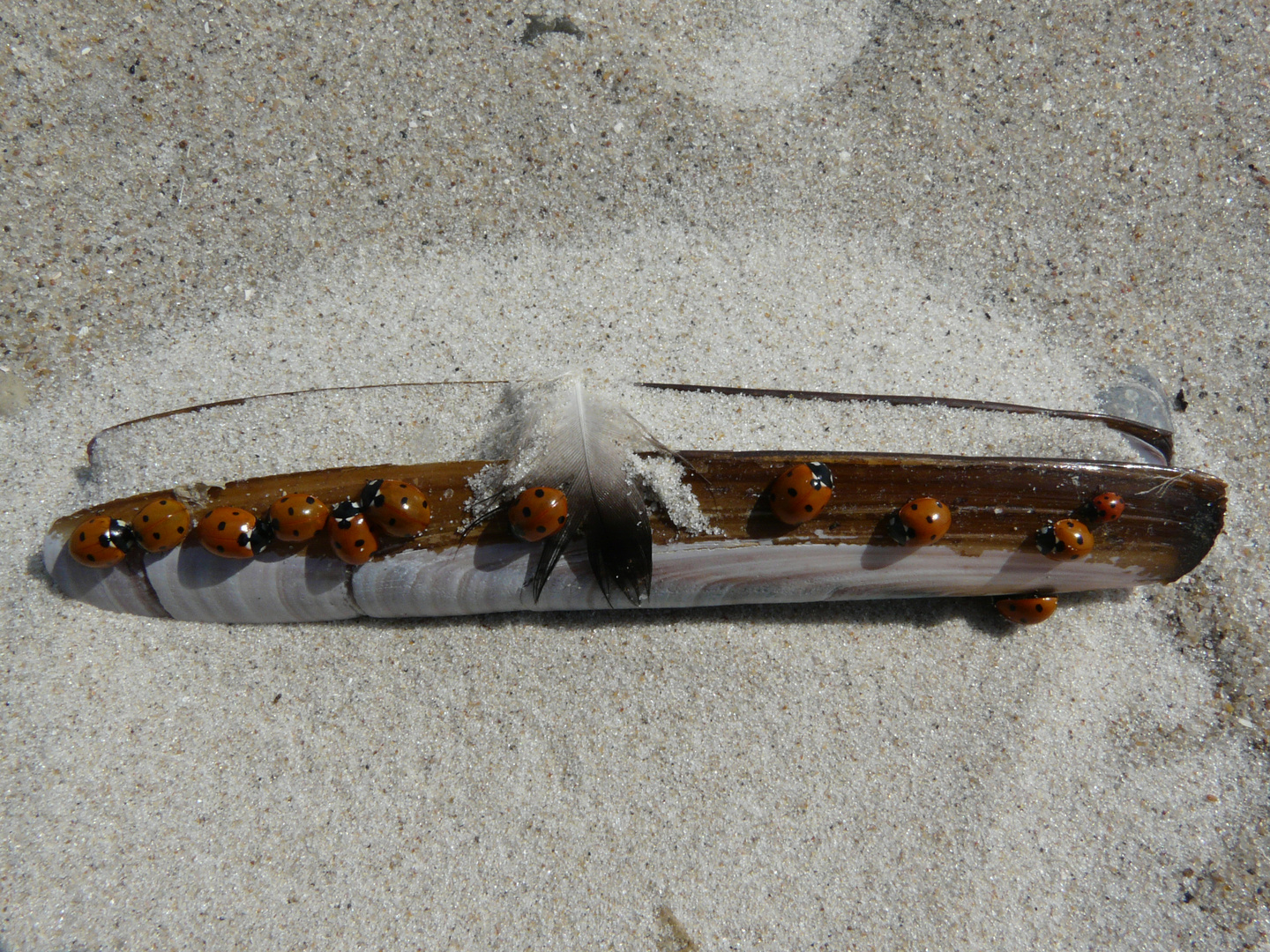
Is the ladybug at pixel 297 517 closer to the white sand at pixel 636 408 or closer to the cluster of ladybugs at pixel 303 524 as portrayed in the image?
the cluster of ladybugs at pixel 303 524

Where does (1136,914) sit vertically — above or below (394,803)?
below

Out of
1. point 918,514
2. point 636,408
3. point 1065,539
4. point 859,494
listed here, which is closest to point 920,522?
point 918,514

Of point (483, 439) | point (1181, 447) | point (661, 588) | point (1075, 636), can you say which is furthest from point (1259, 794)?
point (483, 439)

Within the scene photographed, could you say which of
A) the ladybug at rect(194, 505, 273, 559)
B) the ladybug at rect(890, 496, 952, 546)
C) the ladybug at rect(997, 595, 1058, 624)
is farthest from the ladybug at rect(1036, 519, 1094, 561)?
the ladybug at rect(194, 505, 273, 559)

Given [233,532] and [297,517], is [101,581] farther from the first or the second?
[297,517]

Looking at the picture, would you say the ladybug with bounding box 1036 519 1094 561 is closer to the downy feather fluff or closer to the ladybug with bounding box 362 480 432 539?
the downy feather fluff

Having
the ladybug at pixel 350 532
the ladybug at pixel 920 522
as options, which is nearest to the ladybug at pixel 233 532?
the ladybug at pixel 350 532

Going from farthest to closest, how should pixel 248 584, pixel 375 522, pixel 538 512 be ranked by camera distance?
pixel 248 584
pixel 375 522
pixel 538 512

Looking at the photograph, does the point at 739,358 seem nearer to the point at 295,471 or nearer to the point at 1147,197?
the point at 295,471
